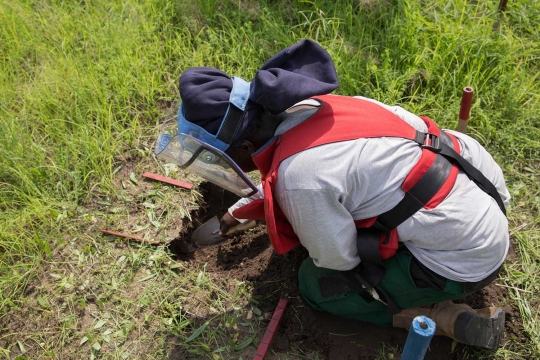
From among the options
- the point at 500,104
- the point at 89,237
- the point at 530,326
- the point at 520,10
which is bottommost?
the point at 530,326

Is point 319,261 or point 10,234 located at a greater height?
point 319,261

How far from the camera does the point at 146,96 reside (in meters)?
3.44

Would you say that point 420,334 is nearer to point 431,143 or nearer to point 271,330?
point 431,143

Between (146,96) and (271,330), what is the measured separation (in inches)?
73.0

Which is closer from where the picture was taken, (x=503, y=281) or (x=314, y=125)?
(x=314, y=125)

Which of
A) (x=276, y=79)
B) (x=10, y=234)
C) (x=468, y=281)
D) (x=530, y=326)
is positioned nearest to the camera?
(x=276, y=79)

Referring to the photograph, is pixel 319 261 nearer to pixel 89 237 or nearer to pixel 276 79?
pixel 276 79

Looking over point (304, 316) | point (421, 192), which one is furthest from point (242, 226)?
point (421, 192)

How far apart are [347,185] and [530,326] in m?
1.27

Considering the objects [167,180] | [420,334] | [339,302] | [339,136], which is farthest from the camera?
[167,180]

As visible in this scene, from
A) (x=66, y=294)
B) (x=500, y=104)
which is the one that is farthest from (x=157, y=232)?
(x=500, y=104)

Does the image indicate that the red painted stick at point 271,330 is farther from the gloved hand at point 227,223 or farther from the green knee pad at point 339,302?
the gloved hand at point 227,223

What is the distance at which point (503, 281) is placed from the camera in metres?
2.55

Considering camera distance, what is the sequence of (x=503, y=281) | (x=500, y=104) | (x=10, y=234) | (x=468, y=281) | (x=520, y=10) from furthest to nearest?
(x=520, y=10) < (x=500, y=104) < (x=10, y=234) < (x=503, y=281) < (x=468, y=281)
